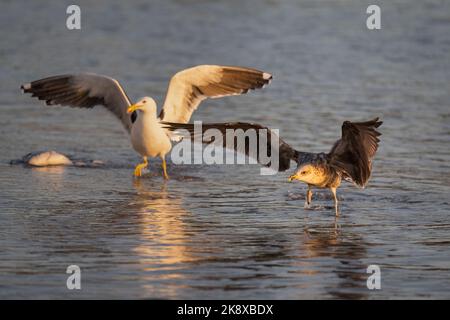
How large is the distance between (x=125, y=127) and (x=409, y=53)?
7.74 m

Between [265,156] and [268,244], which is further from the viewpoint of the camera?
[265,156]

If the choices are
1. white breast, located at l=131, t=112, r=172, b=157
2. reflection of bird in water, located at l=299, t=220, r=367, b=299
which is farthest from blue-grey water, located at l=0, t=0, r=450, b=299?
white breast, located at l=131, t=112, r=172, b=157

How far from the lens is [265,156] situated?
940 centimetres

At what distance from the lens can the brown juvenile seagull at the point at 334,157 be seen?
29.3ft

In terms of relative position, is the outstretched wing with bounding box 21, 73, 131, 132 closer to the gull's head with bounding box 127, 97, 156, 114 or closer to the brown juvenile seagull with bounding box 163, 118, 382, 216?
the gull's head with bounding box 127, 97, 156, 114

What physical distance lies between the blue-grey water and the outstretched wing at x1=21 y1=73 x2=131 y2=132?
190 mm

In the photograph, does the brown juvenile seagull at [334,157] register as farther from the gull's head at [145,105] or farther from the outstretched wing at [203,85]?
the gull's head at [145,105]

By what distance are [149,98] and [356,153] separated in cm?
294

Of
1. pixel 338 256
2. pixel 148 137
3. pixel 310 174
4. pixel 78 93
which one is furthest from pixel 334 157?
pixel 78 93

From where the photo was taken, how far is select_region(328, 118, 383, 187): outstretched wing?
29.8 feet

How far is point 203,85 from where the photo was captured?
38.1 ft

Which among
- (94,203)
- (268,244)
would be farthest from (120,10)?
(268,244)

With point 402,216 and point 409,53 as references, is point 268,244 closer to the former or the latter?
point 402,216

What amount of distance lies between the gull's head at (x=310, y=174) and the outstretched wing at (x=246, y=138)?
0.27m
